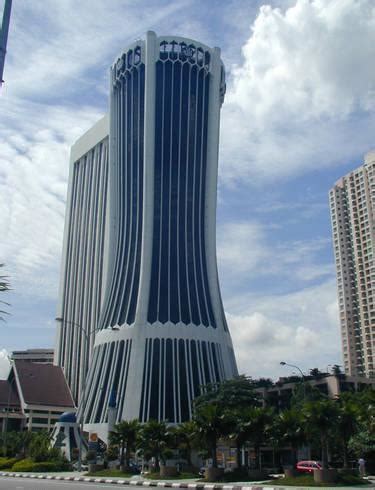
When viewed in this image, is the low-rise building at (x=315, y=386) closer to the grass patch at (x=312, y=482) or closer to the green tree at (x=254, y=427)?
the green tree at (x=254, y=427)

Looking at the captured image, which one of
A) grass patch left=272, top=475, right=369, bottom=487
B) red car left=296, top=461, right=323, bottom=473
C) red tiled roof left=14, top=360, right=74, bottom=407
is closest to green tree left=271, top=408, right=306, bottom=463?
grass patch left=272, top=475, right=369, bottom=487

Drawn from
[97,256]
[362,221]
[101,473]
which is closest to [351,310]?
[362,221]

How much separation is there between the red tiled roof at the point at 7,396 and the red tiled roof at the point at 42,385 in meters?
3.16

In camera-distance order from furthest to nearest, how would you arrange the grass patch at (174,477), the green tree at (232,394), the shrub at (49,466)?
1. the green tree at (232,394)
2. the shrub at (49,466)
3. the grass patch at (174,477)

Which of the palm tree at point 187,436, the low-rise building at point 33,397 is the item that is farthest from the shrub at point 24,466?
the low-rise building at point 33,397

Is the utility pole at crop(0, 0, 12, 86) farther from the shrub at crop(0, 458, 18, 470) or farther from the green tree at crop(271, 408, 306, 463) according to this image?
the shrub at crop(0, 458, 18, 470)

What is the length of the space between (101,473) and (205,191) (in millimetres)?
53111

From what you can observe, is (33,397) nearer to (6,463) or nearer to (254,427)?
(6,463)

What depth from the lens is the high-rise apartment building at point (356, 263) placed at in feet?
457

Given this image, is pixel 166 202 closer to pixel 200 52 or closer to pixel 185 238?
pixel 185 238

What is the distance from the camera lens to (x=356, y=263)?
479 ft

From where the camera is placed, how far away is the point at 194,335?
83.4m

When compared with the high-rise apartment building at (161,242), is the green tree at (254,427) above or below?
below

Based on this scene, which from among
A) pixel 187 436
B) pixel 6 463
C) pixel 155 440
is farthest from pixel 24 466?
pixel 187 436
